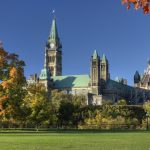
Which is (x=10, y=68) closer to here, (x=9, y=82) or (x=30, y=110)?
(x=9, y=82)

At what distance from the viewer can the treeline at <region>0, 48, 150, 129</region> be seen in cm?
4994

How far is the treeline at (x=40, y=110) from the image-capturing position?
164ft

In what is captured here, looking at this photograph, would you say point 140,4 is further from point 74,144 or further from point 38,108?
point 38,108

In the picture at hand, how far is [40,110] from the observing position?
73.9m

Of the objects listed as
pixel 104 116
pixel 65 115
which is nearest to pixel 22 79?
pixel 65 115

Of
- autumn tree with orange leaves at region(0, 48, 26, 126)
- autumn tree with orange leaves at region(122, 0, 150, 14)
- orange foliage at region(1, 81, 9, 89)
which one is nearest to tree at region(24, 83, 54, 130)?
autumn tree with orange leaves at region(0, 48, 26, 126)

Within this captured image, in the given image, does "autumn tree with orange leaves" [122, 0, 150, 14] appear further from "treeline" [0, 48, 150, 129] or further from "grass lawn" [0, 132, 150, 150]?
"treeline" [0, 48, 150, 129]

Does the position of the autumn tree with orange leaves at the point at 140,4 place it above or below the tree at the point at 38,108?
below

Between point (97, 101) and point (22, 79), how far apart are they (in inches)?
5661

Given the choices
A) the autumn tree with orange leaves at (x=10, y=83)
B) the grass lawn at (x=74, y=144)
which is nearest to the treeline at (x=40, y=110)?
the autumn tree with orange leaves at (x=10, y=83)

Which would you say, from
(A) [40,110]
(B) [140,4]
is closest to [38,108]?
(A) [40,110]

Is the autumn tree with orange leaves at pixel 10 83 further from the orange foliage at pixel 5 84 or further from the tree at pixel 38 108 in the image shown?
the tree at pixel 38 108

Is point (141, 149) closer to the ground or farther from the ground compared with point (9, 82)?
closer to the ground

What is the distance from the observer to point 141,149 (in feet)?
63.7
